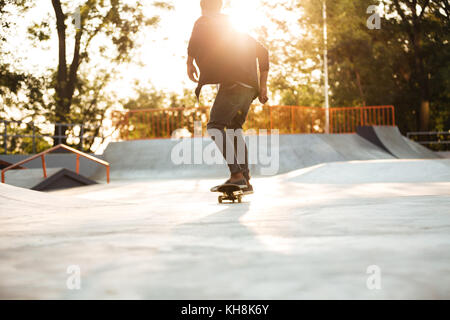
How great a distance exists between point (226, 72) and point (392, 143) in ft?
58.1

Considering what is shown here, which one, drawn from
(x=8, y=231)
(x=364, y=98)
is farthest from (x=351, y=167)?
(x=364, y=98)

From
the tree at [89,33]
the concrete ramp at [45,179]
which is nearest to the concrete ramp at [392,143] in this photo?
the tree at [89,33]

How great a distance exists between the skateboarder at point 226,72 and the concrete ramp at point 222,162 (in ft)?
33.5

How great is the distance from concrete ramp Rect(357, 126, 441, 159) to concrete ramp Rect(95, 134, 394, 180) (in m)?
0.89

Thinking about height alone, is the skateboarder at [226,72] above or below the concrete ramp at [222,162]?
above

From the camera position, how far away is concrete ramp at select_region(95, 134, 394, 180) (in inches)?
656

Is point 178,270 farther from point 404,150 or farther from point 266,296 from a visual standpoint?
point 404,150

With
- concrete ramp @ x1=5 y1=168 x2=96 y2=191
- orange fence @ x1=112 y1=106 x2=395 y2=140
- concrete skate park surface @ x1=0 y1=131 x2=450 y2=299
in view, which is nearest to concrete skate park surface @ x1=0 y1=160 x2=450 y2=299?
concrete skate park surface @ x1=0 y1=131 x2=450 y2=299

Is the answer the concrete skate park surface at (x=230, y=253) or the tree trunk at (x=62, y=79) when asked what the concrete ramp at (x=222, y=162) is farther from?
the concrete skate park surface at (x=230, y=253)

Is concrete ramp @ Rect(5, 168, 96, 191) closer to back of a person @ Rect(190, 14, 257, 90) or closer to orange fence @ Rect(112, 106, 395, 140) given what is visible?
back of a person @ Rect(190, 14, 257, 90)

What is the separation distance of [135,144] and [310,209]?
15516 millimetres

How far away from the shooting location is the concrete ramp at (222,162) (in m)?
16.7
